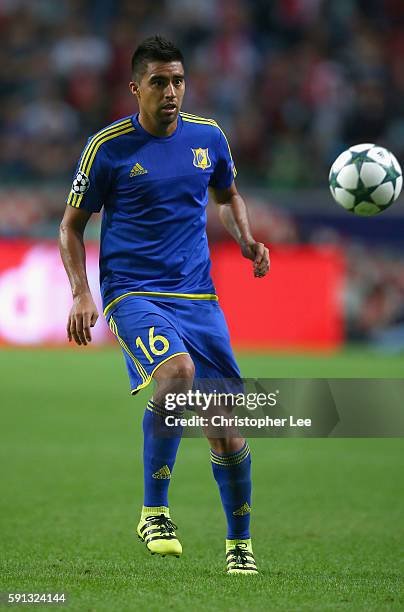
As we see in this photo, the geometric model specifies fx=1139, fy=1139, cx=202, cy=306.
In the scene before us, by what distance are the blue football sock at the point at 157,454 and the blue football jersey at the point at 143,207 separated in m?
0.58

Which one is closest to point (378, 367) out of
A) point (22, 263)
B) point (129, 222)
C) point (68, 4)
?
point (22, 263)

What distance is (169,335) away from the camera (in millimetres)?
4805

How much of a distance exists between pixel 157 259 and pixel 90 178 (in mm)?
461

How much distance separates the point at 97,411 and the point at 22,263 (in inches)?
225

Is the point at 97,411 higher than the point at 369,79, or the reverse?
the point at 369,79

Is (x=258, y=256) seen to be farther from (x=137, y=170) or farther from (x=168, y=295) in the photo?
(x=137, y=170)

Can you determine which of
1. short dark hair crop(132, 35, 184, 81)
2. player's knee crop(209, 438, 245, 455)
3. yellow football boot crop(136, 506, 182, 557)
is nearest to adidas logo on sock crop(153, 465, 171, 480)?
yellow football boot crop(136, 506, 182, 557)

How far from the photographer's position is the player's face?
16.5 feet

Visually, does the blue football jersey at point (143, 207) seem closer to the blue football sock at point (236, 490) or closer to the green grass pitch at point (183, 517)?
the blue football sock at point (236, 490)

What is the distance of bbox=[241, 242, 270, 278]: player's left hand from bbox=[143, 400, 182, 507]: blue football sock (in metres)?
0.82

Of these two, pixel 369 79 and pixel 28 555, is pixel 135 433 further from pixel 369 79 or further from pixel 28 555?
pixel 369 79

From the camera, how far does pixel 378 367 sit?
13328 mm

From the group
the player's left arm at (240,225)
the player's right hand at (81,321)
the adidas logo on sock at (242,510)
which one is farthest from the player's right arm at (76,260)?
the adidas logo on sock at (242,510)

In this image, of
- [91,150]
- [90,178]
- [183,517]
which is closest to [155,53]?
[91,150]
